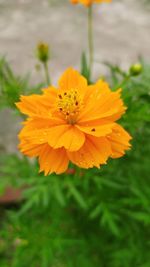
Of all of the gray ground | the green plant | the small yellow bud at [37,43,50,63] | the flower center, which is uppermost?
the small yellow bud at [37,43,50,63]

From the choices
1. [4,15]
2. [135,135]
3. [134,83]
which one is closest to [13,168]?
[135,135]

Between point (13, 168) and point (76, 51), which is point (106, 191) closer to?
point (13, 168)

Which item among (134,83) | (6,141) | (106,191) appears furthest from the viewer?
(6,141)

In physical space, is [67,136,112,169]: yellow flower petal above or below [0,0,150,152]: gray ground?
above

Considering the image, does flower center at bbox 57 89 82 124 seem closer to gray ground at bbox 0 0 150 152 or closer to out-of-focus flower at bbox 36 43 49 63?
out-of-focus flower at bbox 36 43 49 63

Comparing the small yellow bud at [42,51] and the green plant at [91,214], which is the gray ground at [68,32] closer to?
the green plant at [91,214]

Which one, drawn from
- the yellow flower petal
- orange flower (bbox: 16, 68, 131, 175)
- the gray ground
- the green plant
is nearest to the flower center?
orange flower (bbox: 16, 68, 131, 175)

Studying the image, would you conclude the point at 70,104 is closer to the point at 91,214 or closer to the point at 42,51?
the point at 42,51

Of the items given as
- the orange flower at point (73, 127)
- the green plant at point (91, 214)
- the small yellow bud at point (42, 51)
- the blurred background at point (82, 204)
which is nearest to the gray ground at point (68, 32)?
the blurred background at point (82, 204)
